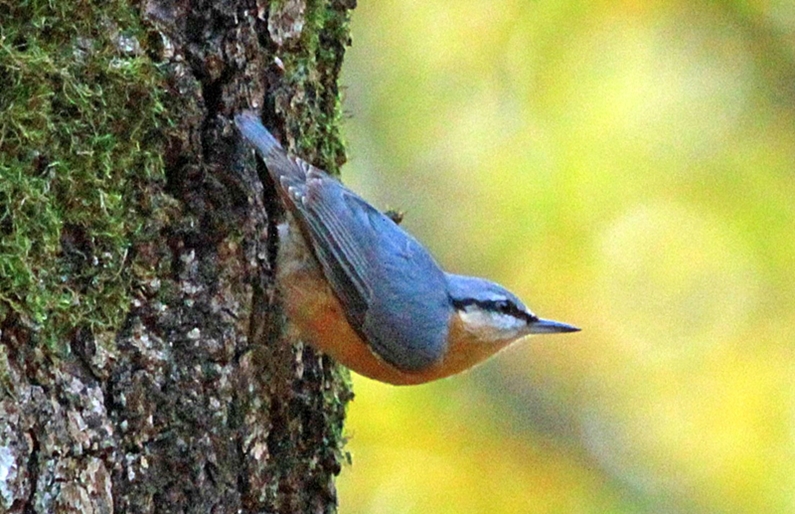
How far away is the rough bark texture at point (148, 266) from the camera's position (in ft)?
7.17

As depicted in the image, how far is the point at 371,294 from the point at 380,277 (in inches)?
3.0

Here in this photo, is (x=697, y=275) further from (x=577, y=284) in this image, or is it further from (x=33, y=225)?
(x=33, y=225)

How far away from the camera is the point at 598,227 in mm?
5426

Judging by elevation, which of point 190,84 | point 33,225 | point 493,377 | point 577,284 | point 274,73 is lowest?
point 33,225

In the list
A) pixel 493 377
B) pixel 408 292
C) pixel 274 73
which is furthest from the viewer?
pixel 493 377

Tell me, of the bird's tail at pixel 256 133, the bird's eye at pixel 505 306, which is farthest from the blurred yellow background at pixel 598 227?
the bird's tail at pixel 256 133

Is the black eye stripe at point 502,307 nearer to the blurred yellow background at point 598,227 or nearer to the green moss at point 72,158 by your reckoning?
the blurred yellow background at point 598,227

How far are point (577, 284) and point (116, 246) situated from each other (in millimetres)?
3429

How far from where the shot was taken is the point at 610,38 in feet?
18.4

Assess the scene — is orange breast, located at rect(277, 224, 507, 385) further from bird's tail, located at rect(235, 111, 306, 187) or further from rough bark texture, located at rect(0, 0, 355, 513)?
bird's tail, located at rect(235, 111, 306, 187)

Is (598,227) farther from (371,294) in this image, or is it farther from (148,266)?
(148,266)

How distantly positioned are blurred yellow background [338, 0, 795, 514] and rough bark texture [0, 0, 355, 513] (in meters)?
2.06

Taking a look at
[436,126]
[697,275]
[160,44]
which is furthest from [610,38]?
[160,44]

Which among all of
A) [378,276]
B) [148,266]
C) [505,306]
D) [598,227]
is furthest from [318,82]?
[598,227]
